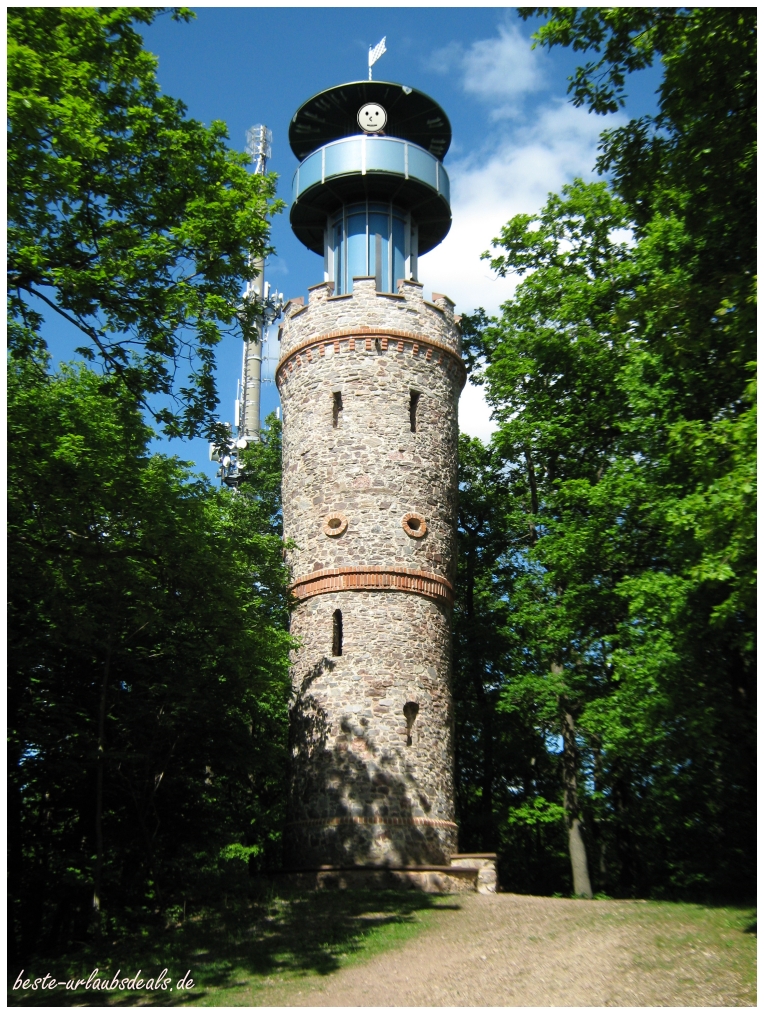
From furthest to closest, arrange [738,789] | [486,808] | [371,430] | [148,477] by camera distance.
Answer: [486,808] → [371,430] → [738,789] → [148,477]

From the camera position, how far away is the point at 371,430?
18812mm

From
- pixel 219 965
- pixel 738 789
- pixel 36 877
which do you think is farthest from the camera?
pixel 738 789

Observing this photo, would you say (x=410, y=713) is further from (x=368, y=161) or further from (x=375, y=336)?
(x=368, y=161)

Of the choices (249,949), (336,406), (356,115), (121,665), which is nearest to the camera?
(249,949)

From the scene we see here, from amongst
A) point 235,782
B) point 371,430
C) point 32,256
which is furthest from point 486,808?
point 32,256

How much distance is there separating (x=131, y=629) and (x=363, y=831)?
5166 mm

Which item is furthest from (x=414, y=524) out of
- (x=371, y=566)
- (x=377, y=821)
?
(x=377, y=821)

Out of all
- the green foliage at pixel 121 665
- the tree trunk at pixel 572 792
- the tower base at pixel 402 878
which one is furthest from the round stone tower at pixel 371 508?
the tree trunk at pixel 572 792

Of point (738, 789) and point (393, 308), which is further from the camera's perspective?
point (393, 308)

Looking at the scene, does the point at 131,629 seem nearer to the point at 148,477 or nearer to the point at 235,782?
the point at 148,477

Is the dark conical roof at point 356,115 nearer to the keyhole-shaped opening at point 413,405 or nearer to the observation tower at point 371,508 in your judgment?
the observation tower at point 371,508

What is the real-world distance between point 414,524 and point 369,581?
150 centimetres

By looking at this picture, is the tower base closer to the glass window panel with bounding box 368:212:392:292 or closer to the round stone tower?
the round stone tower

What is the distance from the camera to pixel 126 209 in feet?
38.9
